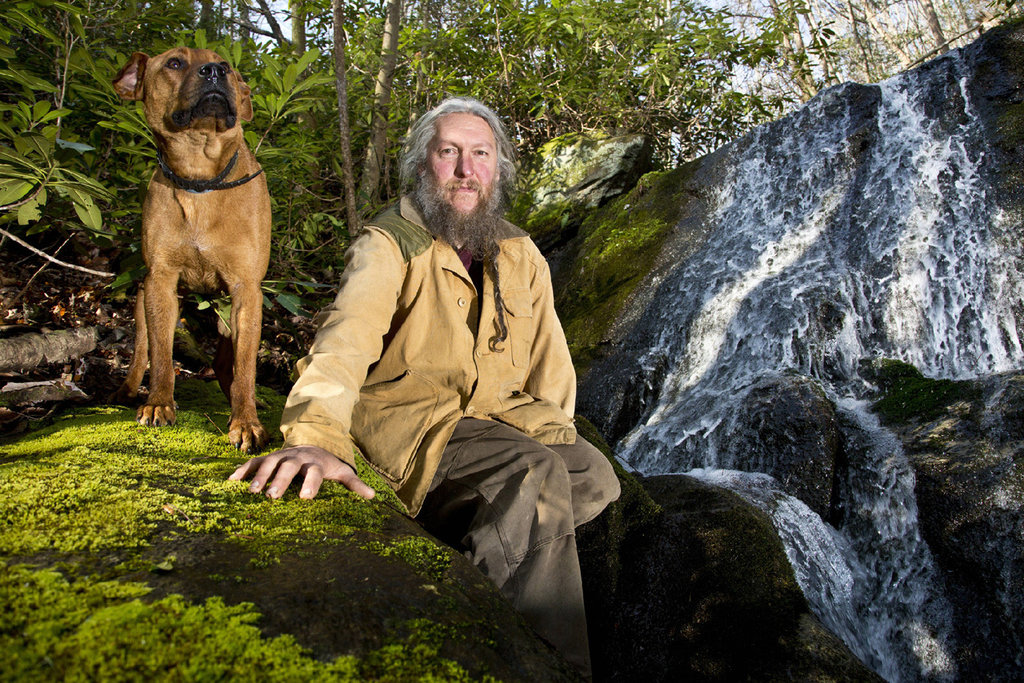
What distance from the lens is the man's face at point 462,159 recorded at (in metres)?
2.75

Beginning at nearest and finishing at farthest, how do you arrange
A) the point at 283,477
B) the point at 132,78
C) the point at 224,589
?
the point at 224,589 → the point at 283,477 → the point at 132,78

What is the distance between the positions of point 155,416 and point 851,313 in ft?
17.0

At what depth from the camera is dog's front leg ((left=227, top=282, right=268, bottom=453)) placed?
252 centimetres

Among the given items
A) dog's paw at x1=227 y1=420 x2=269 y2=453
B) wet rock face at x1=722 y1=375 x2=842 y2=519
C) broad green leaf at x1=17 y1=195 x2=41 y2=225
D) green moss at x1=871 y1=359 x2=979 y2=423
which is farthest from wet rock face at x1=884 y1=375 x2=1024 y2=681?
broad green leaf at x1=17 y1=195 x2=41 y2=225

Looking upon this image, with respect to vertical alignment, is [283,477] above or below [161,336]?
below

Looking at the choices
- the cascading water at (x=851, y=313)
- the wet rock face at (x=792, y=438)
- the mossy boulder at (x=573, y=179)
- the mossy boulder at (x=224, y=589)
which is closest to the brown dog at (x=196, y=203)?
the mossy boulder at (x=224, y=589)

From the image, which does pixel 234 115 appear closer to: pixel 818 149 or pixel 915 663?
pixel 915 663

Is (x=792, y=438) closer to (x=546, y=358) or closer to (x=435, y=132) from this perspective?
(x=546, y=358)

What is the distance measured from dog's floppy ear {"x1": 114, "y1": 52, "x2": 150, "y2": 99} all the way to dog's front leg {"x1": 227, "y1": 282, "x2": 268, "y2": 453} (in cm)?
100

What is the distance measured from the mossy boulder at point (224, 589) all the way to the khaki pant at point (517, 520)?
1.14ft

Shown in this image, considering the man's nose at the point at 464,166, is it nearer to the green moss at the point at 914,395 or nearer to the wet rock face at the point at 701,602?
the wet rock face at the point at 701,602

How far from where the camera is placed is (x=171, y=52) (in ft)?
9.77

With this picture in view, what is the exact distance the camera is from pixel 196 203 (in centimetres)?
293

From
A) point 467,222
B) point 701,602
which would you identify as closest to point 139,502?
point 467,222
